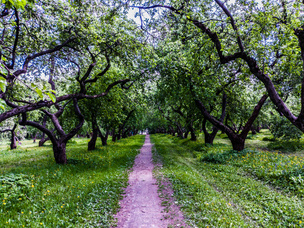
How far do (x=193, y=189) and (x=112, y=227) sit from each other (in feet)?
12.4

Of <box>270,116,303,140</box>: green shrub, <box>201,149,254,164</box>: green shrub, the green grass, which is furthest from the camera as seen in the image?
<box>270,116,303,140</box>: green shrub

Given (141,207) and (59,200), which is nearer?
(59,200)

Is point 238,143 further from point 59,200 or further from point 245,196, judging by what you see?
point 59,200

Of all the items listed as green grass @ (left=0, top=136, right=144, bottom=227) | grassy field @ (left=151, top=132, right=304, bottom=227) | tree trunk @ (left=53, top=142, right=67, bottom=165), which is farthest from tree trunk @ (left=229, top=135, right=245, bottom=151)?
tree trunk @ (left=53, top=142, right=67, bottom=165)

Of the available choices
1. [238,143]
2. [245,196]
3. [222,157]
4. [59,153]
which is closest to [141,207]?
[245,196]

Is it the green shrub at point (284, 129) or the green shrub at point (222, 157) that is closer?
the green shrub at point (222, 157)

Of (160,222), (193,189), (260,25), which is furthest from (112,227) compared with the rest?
(260,25)

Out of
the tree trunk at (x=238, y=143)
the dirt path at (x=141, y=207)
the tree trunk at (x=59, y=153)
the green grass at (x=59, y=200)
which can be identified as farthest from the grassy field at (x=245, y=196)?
the tree trunk at (x=59, y=153)

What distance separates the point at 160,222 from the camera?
508cm

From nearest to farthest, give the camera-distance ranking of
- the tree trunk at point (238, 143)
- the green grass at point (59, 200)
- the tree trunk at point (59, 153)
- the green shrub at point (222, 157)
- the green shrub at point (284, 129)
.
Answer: the green grass at point (59, 200) < the tree trunk at point (59, 153) < the green shrub at point (222, 157) < the tree trunk at point (238, 143) < the green shrub at point (284, 129)

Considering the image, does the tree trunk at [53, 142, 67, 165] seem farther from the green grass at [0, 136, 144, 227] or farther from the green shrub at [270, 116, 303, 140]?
the green shrub at [270, 116, 303, 140]

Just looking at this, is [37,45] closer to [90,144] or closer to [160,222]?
[160,222]

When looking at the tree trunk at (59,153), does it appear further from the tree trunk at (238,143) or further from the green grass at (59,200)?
the tree trunk at (238,143)

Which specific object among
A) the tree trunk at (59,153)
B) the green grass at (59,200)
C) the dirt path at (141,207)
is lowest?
the dirt path at (141,207)
